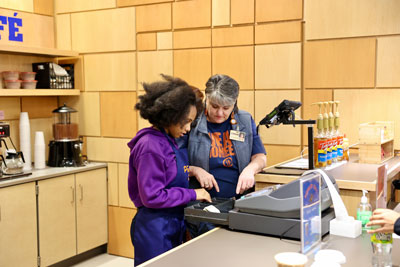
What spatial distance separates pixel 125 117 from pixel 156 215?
2.46 metres

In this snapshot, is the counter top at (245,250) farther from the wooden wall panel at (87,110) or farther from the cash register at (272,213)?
the wooden wall panel at (87,110)

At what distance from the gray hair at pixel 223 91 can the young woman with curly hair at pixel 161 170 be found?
28 cm

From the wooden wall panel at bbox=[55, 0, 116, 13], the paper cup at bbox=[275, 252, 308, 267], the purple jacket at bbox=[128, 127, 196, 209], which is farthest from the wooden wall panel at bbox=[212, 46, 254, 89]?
the paper cup at bbox=[275, 252, 308, 267]

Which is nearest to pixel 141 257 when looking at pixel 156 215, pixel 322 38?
pixel 156 215

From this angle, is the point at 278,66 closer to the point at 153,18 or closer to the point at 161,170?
the point at 153,18

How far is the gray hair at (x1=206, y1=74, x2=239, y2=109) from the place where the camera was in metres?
2.70

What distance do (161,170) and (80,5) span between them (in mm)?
3176

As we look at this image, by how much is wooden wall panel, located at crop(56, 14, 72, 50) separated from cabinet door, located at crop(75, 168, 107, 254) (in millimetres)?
1427

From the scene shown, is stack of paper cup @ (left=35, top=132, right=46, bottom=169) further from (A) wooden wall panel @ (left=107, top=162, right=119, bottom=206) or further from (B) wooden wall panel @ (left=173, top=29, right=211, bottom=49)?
(B) wooden wall panel @ (left=173, top=29, right=211, bottom=49)

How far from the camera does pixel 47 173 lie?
4.22m

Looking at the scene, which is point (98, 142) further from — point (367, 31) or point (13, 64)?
point (367, 31)

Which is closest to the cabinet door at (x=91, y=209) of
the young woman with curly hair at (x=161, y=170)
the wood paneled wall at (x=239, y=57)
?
the wood paneled wall at (x=239, y=57)

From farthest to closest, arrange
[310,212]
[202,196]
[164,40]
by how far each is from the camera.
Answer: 1. [164,40]
2. [202,196]
3. [310,212]

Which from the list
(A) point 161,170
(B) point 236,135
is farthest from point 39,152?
(A) point 161,170
